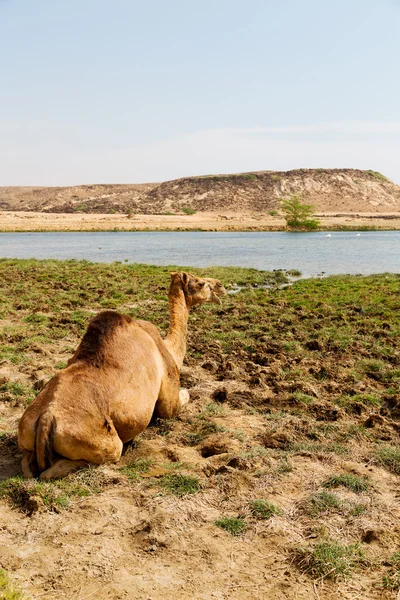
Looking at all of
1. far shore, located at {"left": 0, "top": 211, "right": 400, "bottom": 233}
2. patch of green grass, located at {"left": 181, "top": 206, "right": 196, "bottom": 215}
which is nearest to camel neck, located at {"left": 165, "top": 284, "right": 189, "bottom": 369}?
far shore, located at {"left": 0, "top": 211, "right": 400, "bottom": 233}

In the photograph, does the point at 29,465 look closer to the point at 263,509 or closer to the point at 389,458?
the point at 263,509

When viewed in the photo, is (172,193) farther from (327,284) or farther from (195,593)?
(195,593)

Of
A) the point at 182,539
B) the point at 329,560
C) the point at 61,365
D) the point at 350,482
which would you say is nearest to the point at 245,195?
the point at 61,365

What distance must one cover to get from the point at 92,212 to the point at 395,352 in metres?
98.3

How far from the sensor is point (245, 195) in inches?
4695

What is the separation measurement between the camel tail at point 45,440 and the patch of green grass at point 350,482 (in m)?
2.63

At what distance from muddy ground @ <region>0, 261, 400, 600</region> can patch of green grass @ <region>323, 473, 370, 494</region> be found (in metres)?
0.01

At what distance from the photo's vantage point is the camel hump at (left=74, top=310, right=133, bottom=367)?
19.9 feet

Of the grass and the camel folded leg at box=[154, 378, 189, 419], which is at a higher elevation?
the camel folded leg at box=[154, 378, 189, 419]

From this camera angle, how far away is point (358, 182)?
434ft

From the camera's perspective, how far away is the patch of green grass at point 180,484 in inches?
208

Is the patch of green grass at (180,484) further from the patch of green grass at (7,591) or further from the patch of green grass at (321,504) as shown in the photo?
the patch of green grass at (7,591)

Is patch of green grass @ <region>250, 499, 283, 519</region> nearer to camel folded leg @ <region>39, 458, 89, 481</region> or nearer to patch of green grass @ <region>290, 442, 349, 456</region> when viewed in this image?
patch of green grass @ <region>290, 442, 349, 456</region>

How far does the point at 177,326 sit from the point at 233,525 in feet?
11.9
